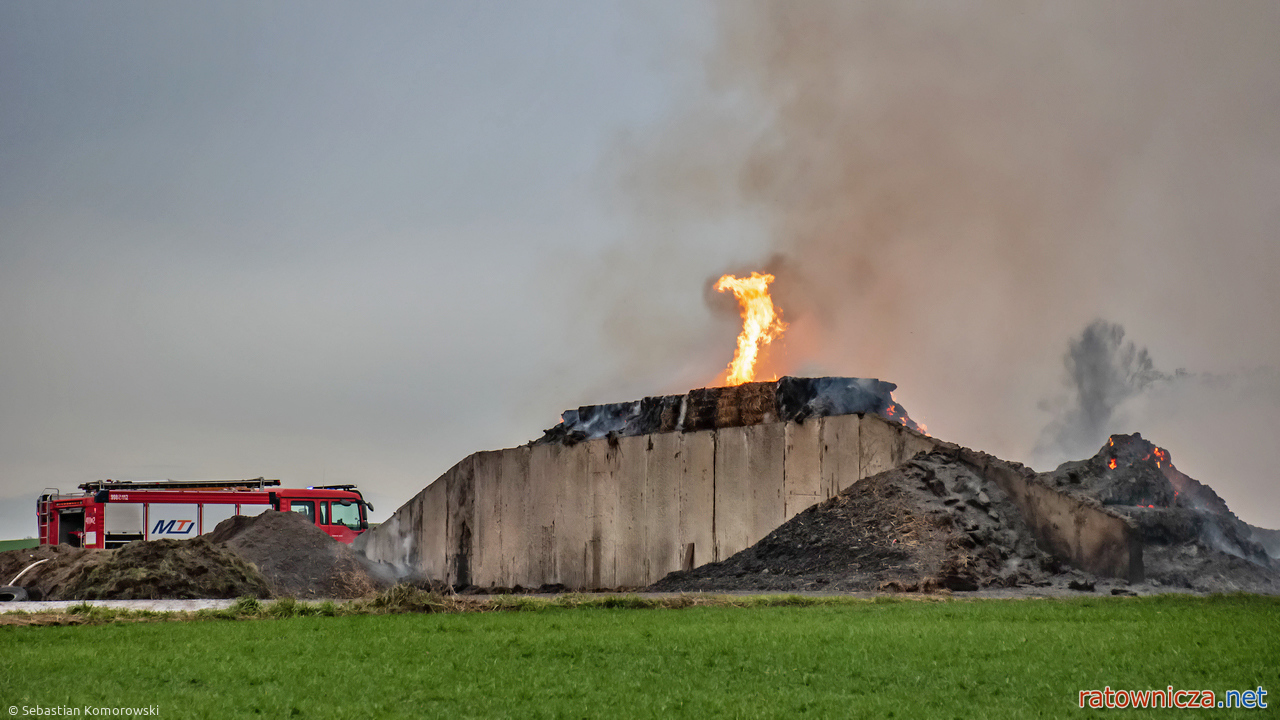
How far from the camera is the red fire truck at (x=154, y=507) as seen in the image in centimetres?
3009

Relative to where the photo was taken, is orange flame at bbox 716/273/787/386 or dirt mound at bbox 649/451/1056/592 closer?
dirt mound at bbox 649/451/1056/592

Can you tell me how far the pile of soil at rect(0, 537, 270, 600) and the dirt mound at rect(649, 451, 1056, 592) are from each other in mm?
7880

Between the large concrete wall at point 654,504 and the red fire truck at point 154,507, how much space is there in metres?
3.82

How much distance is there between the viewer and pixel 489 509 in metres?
27.5

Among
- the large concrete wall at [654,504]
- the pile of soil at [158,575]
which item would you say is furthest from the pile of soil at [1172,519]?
the pile of soil at [158,575]

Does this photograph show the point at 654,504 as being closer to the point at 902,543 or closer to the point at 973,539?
the point at 902,543

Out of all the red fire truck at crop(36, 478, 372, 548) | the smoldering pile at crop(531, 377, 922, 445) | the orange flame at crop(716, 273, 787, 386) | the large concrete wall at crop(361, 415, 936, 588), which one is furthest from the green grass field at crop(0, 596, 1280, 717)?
the red fire truck at crop(36, 478, 372, 548)

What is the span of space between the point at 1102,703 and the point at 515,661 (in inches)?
171

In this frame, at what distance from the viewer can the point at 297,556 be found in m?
24.1

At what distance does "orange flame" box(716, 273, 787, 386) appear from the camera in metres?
25.8

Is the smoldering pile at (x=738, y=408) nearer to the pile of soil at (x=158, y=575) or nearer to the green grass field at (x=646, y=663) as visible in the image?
the pile of soil at (x=158, y=575)

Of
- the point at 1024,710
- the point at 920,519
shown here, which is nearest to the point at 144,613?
the point at 1024,710

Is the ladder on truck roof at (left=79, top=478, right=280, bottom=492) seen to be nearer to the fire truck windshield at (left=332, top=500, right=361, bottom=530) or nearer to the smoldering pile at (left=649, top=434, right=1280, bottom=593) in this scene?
the fire truck windshield at (left=332, top=500, right=361, bottom=530)

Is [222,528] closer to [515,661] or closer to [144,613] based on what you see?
[144,613]
